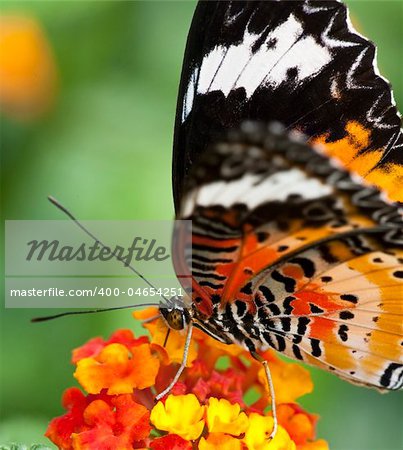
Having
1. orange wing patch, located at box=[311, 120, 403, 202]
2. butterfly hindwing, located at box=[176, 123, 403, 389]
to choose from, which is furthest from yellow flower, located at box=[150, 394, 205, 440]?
orange wing patch, located at box=[311, 120, 403, 202]

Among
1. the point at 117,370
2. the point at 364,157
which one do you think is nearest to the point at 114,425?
the point at 117,370

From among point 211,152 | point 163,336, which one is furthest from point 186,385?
point 211,152

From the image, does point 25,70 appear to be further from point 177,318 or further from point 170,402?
point 170,402

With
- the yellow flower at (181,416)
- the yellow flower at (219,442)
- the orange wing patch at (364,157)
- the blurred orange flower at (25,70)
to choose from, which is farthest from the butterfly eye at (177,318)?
the blurred orange flower at (25,70)

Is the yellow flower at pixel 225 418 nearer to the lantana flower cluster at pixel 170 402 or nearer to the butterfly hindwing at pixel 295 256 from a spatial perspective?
the lantana flower cluster at pixel 170 402

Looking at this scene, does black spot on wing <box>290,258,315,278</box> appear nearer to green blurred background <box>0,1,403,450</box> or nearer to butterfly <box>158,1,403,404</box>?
butterfly <box>158,1,403,404</box>

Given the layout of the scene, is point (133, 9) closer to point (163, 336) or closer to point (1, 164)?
point (1, 164)
